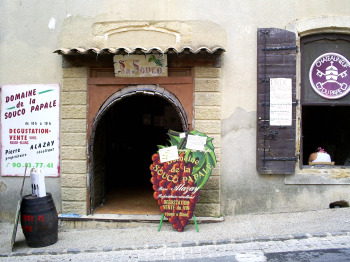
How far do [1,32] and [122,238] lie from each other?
14.7 feet

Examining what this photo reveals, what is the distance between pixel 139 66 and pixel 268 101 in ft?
8.03

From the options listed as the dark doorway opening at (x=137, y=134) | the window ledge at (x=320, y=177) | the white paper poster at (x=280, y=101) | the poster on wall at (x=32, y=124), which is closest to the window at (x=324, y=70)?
the window ledge at (x=320, y=177)

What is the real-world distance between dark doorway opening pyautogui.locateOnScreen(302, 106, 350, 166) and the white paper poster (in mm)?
1561

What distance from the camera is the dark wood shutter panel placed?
6438 mm

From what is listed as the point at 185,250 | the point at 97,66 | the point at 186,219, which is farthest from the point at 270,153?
the point at 97,66

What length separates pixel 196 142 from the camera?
19.4 feet

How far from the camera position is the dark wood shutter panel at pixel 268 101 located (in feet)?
21.1

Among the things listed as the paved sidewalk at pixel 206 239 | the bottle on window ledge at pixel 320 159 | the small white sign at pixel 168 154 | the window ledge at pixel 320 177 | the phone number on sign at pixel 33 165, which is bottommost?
the paved sidewalk at pixel 206 239

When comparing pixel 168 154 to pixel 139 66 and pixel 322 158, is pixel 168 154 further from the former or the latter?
pixel 322 158

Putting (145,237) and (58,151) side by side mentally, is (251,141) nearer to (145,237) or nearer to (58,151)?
(145,237)

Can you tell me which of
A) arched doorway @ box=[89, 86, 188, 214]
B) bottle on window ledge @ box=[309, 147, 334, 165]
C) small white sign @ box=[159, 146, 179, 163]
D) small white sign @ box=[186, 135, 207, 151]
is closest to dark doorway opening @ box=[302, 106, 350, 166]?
bottle on window ledge @ box=[309, 147, 334, 165]

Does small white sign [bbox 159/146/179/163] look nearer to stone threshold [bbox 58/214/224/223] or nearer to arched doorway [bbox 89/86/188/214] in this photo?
stone threshold [bbox 58/214/224/223]

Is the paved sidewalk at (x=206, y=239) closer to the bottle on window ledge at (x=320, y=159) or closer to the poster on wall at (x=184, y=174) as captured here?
the poster on wall at (x=184, y=174)

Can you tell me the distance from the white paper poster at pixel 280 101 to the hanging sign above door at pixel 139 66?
2004 mm
